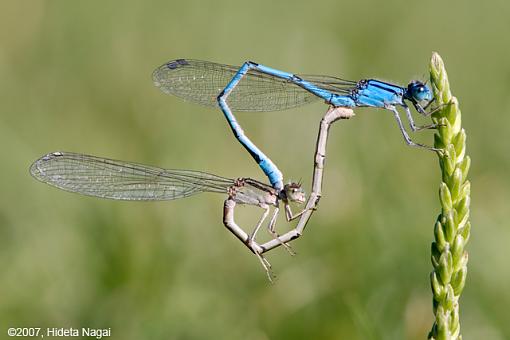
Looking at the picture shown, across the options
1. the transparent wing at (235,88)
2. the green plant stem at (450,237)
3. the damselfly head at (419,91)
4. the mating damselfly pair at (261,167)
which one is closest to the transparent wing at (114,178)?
the mating damselfly pair at (261,167)

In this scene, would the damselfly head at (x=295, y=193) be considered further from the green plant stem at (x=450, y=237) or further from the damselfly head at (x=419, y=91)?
the green plant stem at (x=450, y=237)

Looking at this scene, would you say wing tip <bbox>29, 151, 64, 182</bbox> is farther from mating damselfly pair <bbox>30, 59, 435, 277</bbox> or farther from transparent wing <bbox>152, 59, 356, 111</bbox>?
transparent wing <bbox>152, 59, 356, 111</bbox>

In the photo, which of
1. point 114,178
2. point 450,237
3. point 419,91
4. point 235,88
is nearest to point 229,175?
point 235,88

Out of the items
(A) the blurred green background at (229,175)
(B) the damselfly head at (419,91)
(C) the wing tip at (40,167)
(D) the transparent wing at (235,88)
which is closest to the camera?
(B) the damselfly head at (419,91)

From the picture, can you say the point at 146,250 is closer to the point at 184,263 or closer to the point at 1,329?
the point at 184,263

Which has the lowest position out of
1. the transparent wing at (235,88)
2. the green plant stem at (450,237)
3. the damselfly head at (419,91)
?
the green plant stem at (450,237)

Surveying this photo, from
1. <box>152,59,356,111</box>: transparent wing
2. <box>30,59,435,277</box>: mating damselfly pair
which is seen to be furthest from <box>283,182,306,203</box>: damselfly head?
<box>152,59,356,111</box>: transparent wing

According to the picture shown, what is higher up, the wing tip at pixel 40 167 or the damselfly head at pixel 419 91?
the damselfly head at pixel 419 91

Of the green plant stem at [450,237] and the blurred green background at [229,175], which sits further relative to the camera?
the blurred green background at [229,175]

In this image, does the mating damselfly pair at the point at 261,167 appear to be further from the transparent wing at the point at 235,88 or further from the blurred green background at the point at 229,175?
the blurred green background at the point at 229,175

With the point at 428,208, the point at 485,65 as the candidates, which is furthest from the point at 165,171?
the point at 485,65

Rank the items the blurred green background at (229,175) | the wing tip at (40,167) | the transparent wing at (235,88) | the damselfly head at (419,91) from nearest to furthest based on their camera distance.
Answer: the damselfly head at (419,91) < the blurred green background at (229,175) < the wing tip at (40,167) < the transparent wing at (235,88)
